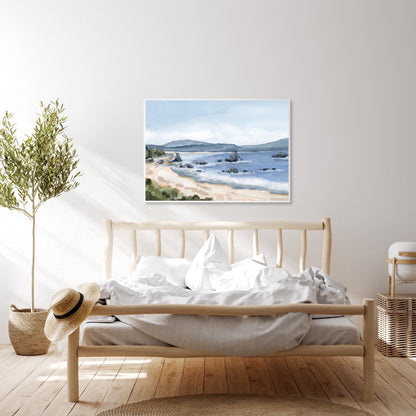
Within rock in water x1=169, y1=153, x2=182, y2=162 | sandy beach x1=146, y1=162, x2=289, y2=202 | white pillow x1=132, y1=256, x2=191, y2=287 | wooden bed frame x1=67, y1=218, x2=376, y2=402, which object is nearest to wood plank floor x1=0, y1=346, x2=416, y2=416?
wooden bed frame x1=67, y1=218, x2=376, y2=402

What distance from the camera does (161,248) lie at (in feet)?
13.6

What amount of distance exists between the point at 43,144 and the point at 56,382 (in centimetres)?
152

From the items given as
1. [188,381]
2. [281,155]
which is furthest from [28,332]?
[281,155]

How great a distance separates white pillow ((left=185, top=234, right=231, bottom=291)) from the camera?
3471mm

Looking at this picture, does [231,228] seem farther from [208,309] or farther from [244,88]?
[208,309]

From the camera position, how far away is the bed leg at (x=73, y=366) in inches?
102

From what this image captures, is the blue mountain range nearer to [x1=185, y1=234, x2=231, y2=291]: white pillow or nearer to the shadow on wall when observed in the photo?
the shadow on wall

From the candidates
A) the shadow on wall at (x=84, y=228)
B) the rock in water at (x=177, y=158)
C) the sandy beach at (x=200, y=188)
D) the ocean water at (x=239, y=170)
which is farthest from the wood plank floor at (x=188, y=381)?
the rock in water at (x=177, y=158)

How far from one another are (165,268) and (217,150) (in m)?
1.02

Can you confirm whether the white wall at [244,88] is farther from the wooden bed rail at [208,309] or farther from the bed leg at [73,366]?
the wooden bed rail at [208,309]

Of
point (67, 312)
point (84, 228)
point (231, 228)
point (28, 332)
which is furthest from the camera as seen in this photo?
point (84, 228)

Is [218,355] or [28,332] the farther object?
[28,332]

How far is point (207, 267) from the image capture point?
140 inches

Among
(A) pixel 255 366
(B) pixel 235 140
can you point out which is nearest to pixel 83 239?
(B) pixel 235 140
